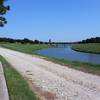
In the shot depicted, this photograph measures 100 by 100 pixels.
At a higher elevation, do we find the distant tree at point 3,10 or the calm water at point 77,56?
the distant tree at point 3,10

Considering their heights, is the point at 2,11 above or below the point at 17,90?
above

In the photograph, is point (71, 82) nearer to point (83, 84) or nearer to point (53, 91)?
point (83, 84)

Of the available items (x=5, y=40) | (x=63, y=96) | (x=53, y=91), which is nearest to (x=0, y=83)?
(x=53, y=91)

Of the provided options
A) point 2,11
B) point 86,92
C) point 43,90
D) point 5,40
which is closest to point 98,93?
point 86,92

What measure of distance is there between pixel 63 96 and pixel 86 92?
3.65ft

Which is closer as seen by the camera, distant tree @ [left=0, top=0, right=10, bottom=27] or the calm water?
distant tree @ [left=0, top=0, right=10, bottom=27]

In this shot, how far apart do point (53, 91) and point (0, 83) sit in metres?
2.55

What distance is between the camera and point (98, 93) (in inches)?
461

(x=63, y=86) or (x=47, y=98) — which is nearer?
(x=47, y=98)

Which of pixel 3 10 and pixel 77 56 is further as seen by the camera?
pixel 77 56

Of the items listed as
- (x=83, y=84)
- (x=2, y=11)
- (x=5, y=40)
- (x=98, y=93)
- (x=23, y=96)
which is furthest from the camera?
(x=5, y=40)

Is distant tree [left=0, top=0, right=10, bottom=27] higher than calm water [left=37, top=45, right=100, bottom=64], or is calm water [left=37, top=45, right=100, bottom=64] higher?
distant tree [left=0, top=0, right=10, bottom=27]

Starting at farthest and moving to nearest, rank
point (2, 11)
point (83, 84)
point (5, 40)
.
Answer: point (5, 40) < point (2, 11) < point (83, 84)

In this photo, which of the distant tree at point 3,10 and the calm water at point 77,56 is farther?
the calm water at point 77,56
